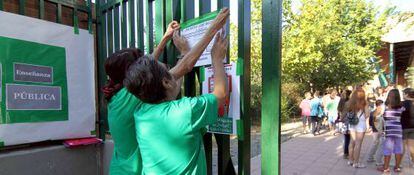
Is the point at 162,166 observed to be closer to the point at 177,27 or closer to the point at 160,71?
the point at 160,71

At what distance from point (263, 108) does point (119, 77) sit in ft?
2.93

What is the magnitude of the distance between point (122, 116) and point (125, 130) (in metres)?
0.08

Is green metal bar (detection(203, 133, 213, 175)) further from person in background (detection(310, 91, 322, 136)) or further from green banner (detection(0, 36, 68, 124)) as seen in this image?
person in background (detection(310, 91, 322, 136))

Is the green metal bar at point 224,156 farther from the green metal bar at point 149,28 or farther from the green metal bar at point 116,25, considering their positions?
the green metal bar at point 116,25

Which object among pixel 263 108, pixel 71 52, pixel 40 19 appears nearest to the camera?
pixel 263 108

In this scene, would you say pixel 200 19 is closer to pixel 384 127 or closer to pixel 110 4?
pixel 110 4

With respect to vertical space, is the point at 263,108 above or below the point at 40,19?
below

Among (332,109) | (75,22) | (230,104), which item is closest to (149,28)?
(75,22)

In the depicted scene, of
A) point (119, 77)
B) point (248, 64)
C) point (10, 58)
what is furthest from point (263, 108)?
point (10, 58)

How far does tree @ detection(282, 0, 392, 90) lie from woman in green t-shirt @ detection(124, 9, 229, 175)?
1733 cm

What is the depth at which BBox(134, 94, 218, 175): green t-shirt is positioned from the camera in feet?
5.24

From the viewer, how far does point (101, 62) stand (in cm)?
359

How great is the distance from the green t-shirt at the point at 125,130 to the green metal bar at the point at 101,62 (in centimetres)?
154

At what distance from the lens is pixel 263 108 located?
208 centimetres
